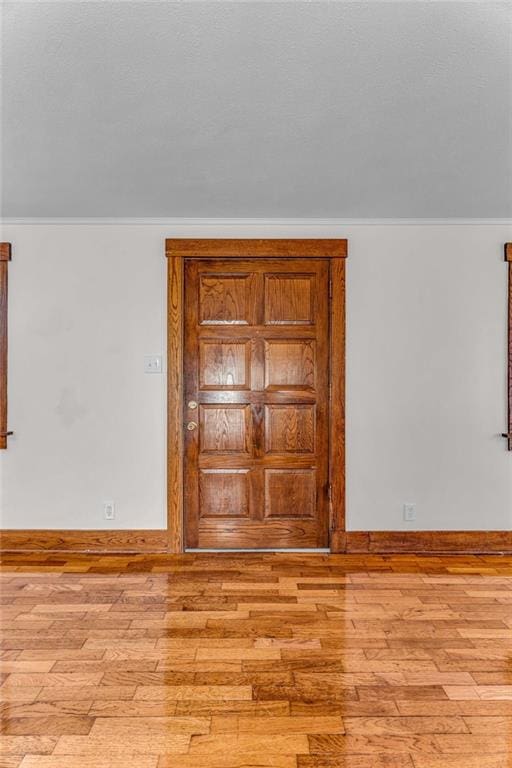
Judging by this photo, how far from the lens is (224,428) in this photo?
13.5ft

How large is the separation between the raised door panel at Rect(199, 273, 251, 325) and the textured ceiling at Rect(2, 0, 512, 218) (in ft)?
1.74

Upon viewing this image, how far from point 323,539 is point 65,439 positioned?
6.32ft

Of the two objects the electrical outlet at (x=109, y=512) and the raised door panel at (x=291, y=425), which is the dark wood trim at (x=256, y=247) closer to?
the raised door panel at (x=291, y=425)

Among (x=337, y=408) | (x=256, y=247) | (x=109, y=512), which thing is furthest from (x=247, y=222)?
(x=109, y=512)

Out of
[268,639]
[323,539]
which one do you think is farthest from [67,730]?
[323,539]

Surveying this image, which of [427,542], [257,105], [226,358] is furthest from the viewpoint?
[226,358]

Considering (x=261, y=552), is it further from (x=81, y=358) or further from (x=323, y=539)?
(x=81, y=358)

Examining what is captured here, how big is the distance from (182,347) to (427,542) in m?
2.16

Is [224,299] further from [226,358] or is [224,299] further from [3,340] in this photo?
[3,340]

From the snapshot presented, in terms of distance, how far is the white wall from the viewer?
Answer: 4.02m

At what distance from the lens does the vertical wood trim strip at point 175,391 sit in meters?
4.01

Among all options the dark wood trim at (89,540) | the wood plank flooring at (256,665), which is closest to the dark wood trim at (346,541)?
the dark wood trim at (89,540)

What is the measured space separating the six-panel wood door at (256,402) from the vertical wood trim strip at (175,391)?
0.07 metres

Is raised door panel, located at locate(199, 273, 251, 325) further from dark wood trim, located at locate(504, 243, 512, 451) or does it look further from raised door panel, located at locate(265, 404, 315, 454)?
dark wood trim, located at locate(504, 243, 512, 451)
